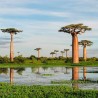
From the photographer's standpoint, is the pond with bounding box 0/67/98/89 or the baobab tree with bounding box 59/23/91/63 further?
the baobab tree with bounding box 59/23/91/63

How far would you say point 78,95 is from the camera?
1394 centimetres

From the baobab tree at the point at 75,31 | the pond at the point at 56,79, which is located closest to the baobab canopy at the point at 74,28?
the baobab tree at the point at 75,31

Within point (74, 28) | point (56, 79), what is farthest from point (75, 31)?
point (56, 79)

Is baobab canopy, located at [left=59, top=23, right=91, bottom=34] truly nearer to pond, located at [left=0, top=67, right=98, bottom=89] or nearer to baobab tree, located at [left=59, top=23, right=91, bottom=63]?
baobab tree, located at [left=59, top=23, right=91, bottom=63]

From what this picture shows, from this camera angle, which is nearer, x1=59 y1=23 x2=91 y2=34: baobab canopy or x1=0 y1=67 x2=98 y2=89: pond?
x1=0 y1=67 x2=98 y2=89: pond

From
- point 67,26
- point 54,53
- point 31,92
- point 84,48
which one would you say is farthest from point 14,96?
point 54,53

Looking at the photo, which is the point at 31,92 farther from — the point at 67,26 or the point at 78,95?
the point at 67,26

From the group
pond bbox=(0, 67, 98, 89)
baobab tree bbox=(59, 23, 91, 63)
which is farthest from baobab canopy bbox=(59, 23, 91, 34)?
pond bbox=(0, 67, 98, 89)

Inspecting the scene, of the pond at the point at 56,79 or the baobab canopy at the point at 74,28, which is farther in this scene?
the baobab canopy at the point at 74,28

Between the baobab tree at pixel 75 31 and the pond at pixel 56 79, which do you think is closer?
the pond at pixel 56 79

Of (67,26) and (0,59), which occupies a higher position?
(67,26)

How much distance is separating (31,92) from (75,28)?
133ft

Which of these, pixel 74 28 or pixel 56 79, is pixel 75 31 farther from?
pixel 56 79

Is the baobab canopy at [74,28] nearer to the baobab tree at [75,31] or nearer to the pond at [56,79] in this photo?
the baobab tree at [75,31]
